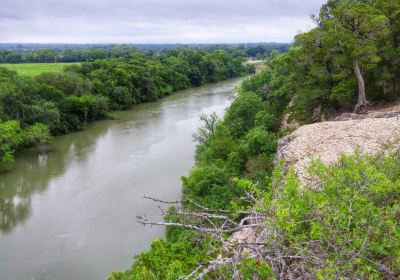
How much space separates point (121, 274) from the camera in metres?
10.9

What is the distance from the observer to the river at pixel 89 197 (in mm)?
15594

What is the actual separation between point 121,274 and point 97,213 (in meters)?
8.78

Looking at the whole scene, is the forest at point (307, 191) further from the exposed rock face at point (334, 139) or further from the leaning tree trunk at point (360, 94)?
the exposed rock face at point (334, 139)

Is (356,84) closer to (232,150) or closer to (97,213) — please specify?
(232,150)

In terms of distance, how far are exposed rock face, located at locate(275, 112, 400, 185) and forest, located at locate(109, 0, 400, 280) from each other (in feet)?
3.76

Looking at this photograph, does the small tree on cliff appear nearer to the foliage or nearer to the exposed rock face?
the exposed rock face

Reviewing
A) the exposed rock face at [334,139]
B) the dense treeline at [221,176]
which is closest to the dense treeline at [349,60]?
the dense treeline at [221,176]

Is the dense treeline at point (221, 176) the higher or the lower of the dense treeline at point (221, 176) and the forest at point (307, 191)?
the lower

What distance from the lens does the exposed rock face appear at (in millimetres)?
11211

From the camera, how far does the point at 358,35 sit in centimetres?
1692

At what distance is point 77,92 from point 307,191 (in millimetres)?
38895

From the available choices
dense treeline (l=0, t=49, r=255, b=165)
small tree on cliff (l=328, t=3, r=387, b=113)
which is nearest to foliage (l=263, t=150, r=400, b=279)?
small tree on cliff (l=328, t=3, r=387, b=113)

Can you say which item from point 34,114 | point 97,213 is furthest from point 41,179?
point 34,114

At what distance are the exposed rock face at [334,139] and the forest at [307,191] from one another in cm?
115
